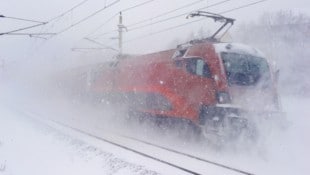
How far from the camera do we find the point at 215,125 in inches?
403

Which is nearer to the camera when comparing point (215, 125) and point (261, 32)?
point (215, 125)

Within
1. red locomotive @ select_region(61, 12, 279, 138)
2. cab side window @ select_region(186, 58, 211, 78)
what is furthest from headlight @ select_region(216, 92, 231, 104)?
cab side window @ select_region(186, 58, 211, 78)

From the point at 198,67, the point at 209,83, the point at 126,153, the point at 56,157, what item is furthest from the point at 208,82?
the point at 56,157

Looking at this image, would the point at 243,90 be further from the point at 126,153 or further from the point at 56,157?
the point at 56,157

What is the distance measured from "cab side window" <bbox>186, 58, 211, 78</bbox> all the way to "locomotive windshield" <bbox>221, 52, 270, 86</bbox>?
22.0 inches

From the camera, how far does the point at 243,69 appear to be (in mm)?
11008

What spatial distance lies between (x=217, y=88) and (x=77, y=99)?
14542 mm

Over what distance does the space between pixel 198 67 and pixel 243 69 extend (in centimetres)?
129

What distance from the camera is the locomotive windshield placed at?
1076 centimetres

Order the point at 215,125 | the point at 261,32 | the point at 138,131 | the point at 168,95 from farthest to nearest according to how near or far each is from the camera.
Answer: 1. the point at 261,32
2. the point at 138,131
3. the point at 168,95
4. the point at 215,125

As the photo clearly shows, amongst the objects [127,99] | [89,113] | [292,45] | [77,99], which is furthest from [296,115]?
[77,99]

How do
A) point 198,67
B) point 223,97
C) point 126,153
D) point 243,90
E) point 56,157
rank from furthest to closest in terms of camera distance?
1. point 198,67
2. point 56,157
3. point 126,153
4. point 243,90
5. point 223,97

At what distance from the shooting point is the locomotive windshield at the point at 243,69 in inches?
424

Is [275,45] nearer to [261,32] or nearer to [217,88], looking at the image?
[261,32]
